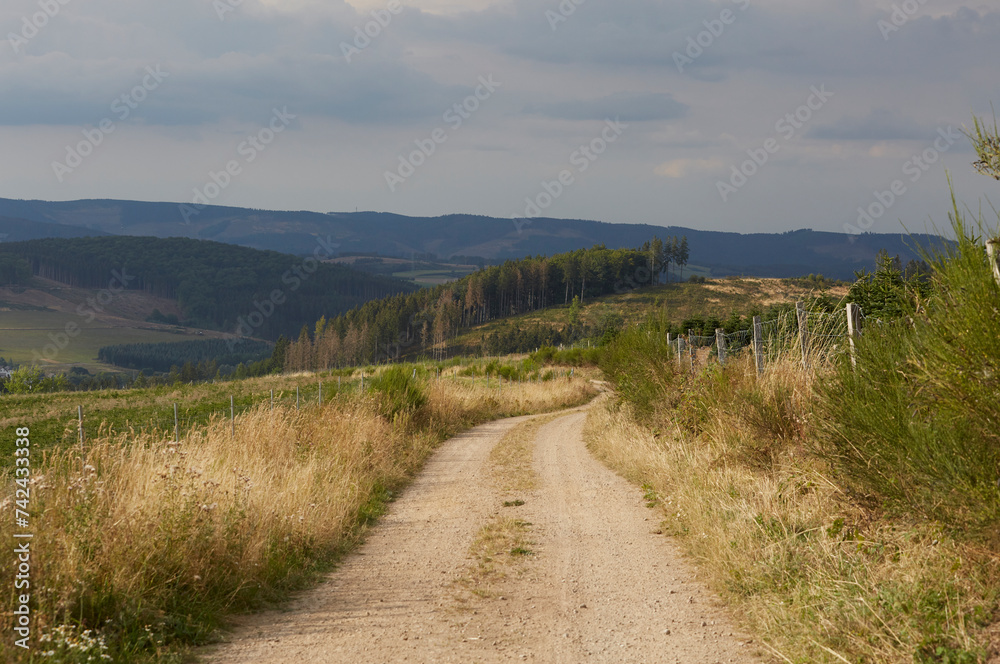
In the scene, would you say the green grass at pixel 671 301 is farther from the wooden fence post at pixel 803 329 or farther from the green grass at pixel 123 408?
the wooden fence post at pixel 803 329

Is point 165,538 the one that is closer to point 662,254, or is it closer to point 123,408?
point 123,408

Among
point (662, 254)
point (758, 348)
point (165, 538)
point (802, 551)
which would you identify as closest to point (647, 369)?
point (758, 348)

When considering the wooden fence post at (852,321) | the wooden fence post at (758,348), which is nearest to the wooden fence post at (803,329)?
the wooden fence post at (758,348)

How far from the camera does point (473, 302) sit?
13438 centimetres

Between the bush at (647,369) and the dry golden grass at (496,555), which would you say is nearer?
the dry golden grass at (496,555)

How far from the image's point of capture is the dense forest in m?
115

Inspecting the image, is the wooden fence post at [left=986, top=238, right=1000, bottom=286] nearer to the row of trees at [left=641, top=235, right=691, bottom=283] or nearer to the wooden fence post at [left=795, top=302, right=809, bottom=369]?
the wooden fence post at [left=795, top=302, right=809, bottom=369]

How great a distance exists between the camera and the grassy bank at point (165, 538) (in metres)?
4.56

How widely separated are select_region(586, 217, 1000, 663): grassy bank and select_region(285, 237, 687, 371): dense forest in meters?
97.2

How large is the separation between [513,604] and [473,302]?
129m

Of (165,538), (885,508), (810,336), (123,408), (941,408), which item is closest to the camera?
Answer: (941,408)

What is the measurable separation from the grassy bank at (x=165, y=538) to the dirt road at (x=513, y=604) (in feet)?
1.21

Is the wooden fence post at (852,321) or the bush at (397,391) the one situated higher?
the wooden fence post at (852,321)

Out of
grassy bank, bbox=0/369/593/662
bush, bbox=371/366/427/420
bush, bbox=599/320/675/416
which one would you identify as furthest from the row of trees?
grassy bank, bbox=0/369/593/662
